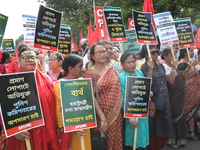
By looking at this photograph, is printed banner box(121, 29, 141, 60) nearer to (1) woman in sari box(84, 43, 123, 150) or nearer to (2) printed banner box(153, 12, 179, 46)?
(2) printed banner box(153, 12, 179, 46)

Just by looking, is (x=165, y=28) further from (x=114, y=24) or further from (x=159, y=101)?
(x=159, y=101)

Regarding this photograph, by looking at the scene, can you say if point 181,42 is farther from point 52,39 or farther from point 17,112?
point 17,112

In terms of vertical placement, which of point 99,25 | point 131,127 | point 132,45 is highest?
point 99,25

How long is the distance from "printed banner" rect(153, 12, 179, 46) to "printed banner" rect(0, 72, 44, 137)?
2568mm

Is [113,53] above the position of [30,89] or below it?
above

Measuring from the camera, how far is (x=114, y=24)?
179 inches

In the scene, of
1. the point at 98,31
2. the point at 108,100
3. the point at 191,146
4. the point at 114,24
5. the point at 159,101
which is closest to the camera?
the point at 108,100

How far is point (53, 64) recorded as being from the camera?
4020mm

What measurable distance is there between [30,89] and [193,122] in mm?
3591

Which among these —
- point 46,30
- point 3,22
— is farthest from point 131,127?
point 3,22

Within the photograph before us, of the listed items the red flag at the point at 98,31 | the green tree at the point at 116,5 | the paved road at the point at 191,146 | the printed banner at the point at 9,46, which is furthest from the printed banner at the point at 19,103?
the green tree at the point at 116,5

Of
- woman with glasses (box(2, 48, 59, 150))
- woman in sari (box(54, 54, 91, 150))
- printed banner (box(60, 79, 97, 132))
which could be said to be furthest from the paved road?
woman with glasses (box(2, 48, 59, 150))

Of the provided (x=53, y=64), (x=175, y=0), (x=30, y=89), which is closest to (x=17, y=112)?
(x=30, y=89)

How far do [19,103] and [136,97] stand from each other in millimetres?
1508
